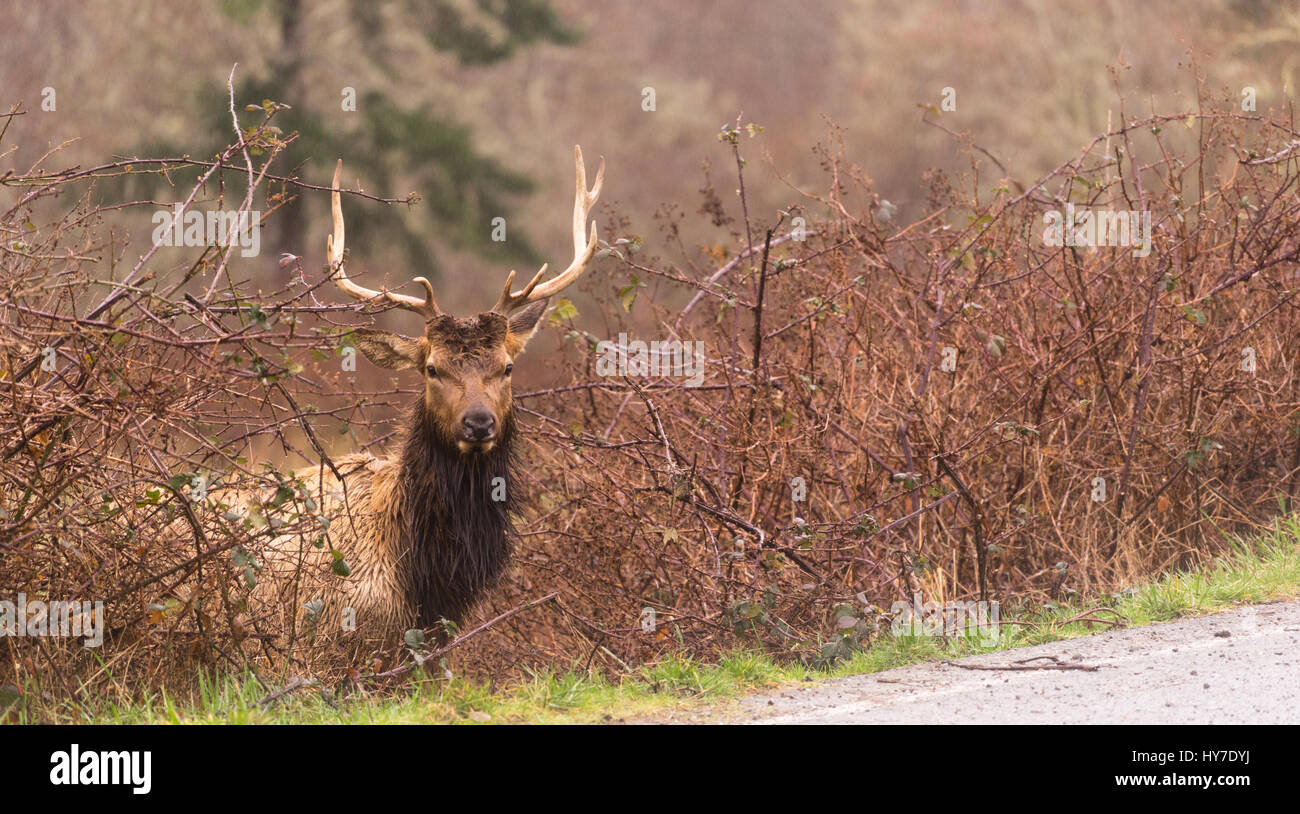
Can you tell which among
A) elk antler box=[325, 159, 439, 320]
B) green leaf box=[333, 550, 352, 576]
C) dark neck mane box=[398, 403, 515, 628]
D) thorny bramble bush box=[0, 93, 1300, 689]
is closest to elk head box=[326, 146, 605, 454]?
elk antler box=[325, 159, 439, 320]

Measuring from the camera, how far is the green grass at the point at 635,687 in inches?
230

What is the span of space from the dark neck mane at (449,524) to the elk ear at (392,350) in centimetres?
29

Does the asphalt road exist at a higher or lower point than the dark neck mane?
lower

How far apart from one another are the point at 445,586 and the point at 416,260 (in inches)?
700

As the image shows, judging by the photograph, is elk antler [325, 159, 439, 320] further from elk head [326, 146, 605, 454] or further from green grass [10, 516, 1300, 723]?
green grass [10, 516, 1300, 723]

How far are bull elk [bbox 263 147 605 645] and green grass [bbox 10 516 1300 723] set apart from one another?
736 mm

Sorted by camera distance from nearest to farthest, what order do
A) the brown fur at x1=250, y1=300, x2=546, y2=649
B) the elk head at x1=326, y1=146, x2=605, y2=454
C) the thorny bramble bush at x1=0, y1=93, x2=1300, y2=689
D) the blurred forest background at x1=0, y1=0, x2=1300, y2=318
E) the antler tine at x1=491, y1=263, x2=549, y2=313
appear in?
the thorny bramble bush at x1=0, y1=93, x2=1300, y2=689
the elk head at x1=326, y1=146, x2=605, y2=454
the brown fur at x1=250, y1=300, x2=546, y2=649
the antler tine at x1=491, y1=263, x2=549, y2=313
the blurred forest background at x1=0, y1=0, x2=1300, y2=318

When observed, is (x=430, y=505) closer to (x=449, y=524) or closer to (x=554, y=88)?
(x=449, y=524)

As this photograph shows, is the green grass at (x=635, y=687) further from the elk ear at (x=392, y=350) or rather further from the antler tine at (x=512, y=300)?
the antler tine at (x=512, y=300)

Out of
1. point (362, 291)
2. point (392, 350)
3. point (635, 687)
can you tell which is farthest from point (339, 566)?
point (362, 291)

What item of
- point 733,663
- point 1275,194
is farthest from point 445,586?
point 1275,194

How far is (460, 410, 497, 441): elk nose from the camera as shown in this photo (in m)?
7.22

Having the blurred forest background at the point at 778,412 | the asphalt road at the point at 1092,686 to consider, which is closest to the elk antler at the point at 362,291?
the blurred forest background at the point at 778,412

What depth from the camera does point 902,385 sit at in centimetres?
908
